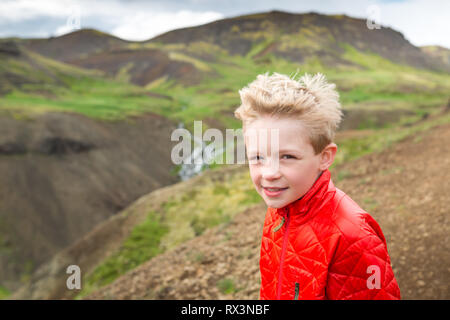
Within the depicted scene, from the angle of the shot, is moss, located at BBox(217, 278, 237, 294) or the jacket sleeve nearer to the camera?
the jacket sleeve

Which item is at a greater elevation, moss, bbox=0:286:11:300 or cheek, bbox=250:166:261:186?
cheek, bbox=250:166:261:186

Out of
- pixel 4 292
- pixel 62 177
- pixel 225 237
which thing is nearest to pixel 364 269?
pixel 225 237

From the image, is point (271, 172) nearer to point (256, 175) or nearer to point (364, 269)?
point (256, 175)

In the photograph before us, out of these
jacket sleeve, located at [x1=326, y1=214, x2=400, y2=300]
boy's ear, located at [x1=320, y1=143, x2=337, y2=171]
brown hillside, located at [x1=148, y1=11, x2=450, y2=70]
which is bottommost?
jacket sleeve, located at [x1=326, y1=214, x2=400, y2=300]

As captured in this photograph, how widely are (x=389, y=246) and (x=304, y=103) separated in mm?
5988

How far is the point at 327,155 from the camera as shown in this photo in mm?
2316

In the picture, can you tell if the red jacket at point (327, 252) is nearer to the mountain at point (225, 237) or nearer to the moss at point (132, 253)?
the mountain at point (225, 237)

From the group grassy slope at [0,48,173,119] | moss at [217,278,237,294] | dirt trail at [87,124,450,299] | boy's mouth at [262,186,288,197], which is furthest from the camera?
grassy slope at [0,48,173,119]

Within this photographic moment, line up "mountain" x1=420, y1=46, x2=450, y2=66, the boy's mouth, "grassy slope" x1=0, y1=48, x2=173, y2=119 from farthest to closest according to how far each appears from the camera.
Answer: "mountain" x1=420, y1=46, x2=450, y2=66 → "grassy slope" x1=0, y1=48, x2=173, y2=119 → the boy's mouth

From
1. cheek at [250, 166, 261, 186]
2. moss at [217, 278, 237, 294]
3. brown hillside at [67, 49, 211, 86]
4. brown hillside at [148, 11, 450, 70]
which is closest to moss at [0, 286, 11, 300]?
moss at [217, 278, 237, 294]

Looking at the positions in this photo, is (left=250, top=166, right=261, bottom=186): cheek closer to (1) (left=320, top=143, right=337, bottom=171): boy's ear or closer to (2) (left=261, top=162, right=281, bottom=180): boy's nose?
(2) (left=261, top=162, right=281, bottom=180): boy's nose

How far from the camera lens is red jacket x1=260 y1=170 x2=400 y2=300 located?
2168 mm
